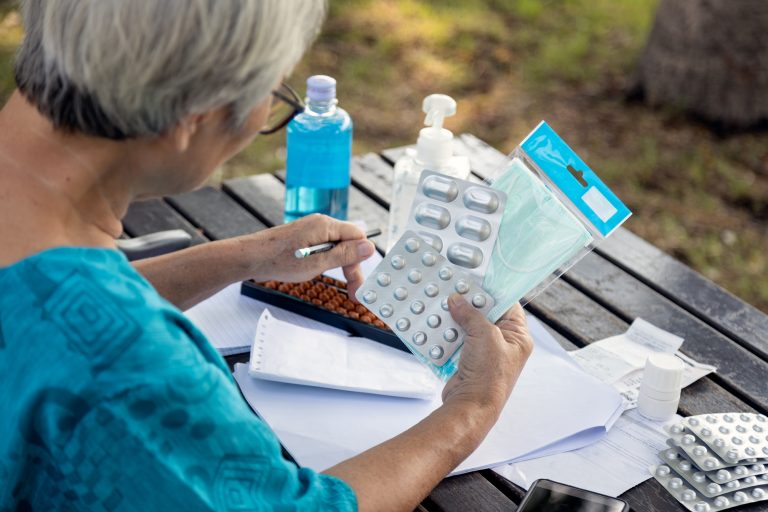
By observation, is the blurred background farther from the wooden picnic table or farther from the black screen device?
the black screen device

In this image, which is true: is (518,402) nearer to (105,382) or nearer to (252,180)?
(105,382)

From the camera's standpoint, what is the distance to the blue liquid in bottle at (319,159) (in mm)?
1567

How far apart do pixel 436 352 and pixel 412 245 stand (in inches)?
5.5

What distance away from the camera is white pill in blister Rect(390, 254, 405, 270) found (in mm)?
1249

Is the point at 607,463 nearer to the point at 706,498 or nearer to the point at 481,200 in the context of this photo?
the point at 706,498

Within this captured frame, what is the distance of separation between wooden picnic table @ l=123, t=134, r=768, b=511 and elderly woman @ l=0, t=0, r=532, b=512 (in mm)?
358

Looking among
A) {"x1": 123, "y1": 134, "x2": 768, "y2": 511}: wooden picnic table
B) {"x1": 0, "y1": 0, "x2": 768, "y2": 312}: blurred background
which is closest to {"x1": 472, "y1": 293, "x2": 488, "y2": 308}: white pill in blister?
{"x1": 123, "y1": 134, "x2": 768, "y2": 511}: wooden picnic table

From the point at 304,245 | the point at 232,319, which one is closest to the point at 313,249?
the point at 304,245

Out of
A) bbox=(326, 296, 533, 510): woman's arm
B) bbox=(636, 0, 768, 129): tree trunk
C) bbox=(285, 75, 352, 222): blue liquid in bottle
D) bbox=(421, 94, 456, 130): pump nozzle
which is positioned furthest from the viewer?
bbox=(636, 0, 768, 129): tree trunk

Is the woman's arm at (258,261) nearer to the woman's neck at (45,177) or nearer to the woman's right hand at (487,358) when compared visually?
the woman's right hand at (487,358)

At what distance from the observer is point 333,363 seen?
130 centimetres

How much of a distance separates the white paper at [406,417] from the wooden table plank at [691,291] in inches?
12.3

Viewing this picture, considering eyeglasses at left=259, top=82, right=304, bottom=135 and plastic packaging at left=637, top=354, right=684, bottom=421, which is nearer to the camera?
plastic packaging at left=637, top=354, right=684, bottom=421

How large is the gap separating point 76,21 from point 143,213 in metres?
0.91
